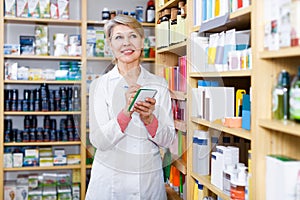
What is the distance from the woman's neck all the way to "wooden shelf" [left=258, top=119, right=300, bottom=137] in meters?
0.73

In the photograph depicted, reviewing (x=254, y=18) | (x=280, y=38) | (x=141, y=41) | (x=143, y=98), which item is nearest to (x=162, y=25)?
(x=141, y=41)

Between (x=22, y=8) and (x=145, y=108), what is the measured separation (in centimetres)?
237

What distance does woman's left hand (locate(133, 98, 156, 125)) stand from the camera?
2.07 metres

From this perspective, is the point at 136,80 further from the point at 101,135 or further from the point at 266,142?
the point at 266,142

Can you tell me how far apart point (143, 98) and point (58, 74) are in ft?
6.99

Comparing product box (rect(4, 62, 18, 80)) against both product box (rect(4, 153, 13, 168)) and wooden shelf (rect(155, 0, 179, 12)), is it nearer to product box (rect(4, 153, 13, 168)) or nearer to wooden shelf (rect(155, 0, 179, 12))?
product box (rect(4, 153, 13, 168))

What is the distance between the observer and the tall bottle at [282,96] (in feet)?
5.21

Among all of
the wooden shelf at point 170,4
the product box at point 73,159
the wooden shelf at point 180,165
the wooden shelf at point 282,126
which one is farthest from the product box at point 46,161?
the wooden shelf at point 282,126

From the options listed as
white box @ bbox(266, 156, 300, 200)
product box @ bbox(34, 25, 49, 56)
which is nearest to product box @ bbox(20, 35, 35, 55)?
product box @ bbox(34, 25, 49, 56)

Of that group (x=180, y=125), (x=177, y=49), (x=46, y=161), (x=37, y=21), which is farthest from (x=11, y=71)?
(x=180, y=125)

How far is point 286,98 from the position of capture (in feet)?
5.20

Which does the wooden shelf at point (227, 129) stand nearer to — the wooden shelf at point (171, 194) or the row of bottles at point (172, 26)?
the row of bottles at point (172, 26)

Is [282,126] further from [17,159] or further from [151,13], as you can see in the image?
[17,159]

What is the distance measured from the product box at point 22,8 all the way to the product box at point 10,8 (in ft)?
0.12
